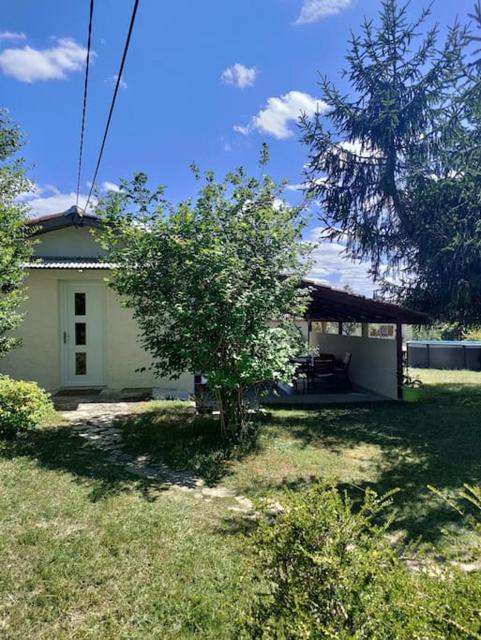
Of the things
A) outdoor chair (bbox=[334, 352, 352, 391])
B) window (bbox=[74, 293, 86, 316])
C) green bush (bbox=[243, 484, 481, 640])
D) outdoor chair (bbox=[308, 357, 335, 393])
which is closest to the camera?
green bush (bbox=[243, 484, 481, 640])

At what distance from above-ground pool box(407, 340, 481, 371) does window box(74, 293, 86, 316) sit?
16246 millimetres

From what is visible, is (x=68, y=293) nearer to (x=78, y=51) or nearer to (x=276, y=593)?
(x=78, y=51)

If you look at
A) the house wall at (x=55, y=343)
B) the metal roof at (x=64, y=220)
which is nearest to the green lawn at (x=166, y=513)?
the house wall at (x=55, y=343)

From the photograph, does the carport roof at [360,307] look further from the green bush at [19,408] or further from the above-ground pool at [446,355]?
the above-ground pool at [446,355]

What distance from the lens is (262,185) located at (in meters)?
6.94

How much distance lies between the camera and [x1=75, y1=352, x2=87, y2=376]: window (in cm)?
1008

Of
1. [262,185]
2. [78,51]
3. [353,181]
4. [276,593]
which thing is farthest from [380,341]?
[276,593]

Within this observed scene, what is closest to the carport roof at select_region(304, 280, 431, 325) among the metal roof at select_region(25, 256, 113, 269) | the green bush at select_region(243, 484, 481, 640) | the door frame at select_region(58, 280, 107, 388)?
the metal roof at select_region(25, 256, 113, 269)

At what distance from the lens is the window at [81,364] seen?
33.1 ft

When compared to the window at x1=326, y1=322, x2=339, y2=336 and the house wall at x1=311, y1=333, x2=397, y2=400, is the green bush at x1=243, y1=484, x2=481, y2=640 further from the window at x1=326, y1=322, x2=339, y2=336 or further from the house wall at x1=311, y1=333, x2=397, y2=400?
the window at x1=326, y1=322, x2=339, y2=336

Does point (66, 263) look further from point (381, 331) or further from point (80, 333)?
point (381, 331)

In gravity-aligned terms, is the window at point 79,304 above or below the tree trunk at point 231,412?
A: above

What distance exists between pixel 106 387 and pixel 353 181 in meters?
9.99

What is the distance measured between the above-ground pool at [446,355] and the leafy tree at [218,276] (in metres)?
15.5
